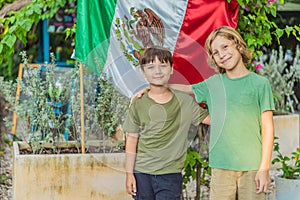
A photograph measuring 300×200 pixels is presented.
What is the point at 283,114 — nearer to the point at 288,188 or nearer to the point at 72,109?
the point at 288,188

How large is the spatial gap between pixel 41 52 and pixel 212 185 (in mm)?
6008

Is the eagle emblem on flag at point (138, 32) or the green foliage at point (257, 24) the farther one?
the green foliage at point (257, 24)

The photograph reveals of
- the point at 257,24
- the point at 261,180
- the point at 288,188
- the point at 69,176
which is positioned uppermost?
the point at 257,24

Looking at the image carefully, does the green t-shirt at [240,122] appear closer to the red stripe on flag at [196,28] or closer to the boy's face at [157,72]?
the boy's face at [157,72]

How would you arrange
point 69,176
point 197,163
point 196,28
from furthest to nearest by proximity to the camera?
point 197,163, point 69,176, point 196,28

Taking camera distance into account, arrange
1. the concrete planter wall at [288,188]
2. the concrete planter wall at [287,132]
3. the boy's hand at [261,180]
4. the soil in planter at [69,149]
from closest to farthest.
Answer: the boy's hand at [261,180] → the soil in planter at [69,149] → the concrete planter wall at [288,188] → the concrete planter wall at [287,132]

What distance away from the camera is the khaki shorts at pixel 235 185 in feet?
10.6

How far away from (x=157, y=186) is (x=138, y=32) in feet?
3.67

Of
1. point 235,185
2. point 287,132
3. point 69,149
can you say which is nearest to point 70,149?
point 69,149

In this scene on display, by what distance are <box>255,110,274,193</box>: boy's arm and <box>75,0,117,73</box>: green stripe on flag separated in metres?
1.45

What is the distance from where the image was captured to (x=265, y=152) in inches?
126

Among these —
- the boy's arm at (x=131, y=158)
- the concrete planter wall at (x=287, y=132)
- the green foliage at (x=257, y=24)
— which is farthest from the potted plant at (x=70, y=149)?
the concrete planter wall at (x=287, y=132)

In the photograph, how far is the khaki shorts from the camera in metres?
3.22

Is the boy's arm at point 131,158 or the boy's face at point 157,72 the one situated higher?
the boy's face at point 157,72
